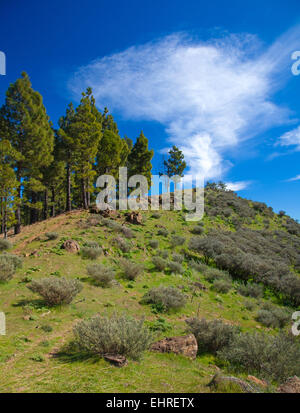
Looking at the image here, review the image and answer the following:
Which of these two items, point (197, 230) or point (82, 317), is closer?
point (82, 317)

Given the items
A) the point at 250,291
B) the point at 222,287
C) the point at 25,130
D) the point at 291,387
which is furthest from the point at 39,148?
the point at 291,387

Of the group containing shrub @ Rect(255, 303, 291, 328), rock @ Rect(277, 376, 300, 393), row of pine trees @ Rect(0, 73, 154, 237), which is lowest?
shrub @ Rect(255, 303, 291, 328)

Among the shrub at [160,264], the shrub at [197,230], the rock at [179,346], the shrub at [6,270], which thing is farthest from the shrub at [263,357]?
the shrub at [197,230]

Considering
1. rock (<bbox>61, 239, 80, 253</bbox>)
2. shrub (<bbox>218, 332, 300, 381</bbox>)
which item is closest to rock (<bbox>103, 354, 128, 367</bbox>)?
shrub (<bbox>218, 332, 300, 381</bbox>)

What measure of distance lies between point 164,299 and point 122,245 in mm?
7152

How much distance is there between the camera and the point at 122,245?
52.5 ft

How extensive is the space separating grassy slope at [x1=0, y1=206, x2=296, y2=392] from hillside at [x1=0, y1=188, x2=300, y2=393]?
2cm

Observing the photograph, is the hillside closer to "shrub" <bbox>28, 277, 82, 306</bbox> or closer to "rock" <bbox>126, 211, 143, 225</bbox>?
"shrub" <bbox>28, 277, 82, 306</bbox>

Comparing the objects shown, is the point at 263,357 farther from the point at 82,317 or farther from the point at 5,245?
the point at 5,245

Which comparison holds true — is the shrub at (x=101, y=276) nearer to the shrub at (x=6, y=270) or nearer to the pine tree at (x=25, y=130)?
the shrub at (x=6, y=270)

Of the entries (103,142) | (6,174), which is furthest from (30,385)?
(103,142)

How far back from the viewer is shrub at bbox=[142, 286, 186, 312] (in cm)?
943

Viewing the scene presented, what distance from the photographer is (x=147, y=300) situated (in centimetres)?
988

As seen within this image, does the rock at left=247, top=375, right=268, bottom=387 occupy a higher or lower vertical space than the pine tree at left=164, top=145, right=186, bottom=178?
lower
